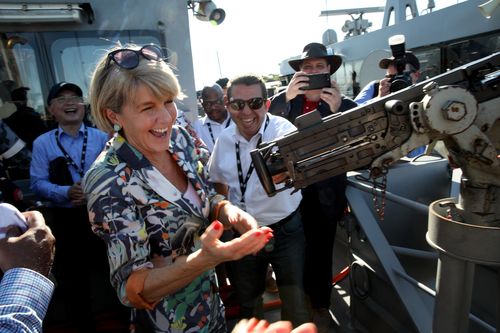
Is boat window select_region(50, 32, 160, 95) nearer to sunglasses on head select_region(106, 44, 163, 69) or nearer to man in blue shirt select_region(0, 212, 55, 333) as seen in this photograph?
sunglasses on head select_region(106, 44, 163, 69)

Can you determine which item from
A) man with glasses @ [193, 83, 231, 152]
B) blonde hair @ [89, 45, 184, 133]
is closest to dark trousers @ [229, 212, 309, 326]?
blonde hair @ [89, 45, 184, 133]

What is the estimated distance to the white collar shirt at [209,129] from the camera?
4227mm

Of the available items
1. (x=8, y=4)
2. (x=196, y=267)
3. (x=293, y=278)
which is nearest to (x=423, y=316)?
(x=293, y=278)

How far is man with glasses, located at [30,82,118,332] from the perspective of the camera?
2957 millimetres

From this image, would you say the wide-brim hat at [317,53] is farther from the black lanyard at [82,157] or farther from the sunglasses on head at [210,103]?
the black lanyard at [82,157]

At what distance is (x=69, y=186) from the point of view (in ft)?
9.46

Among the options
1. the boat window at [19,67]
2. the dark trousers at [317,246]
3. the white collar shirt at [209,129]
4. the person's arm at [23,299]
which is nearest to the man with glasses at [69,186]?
the boat window at [19,67]

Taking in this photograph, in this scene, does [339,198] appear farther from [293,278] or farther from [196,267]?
[196,267]

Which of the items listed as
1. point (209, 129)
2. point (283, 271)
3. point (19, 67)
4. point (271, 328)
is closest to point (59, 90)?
point (19, 67)

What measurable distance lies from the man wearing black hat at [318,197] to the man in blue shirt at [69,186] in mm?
1658

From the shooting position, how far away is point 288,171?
1528 mm

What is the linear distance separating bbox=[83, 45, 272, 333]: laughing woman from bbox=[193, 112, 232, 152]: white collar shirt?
8.19 feet

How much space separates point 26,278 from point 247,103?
5.48 feet

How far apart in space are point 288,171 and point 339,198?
1.46 meters
